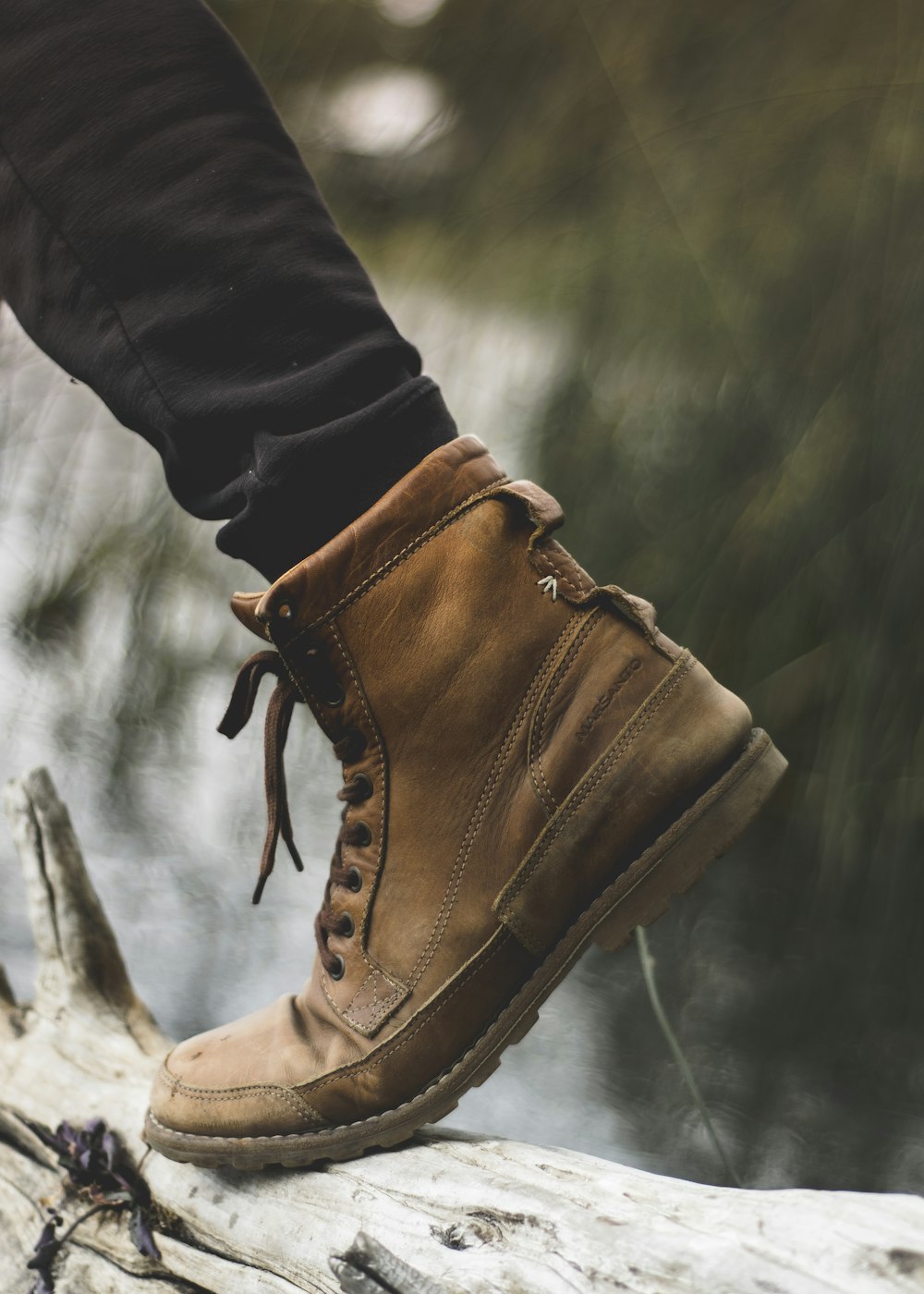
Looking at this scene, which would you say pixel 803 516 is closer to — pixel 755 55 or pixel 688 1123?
pixel 755 55

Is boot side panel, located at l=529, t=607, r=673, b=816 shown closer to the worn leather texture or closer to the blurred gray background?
the worn leather texture

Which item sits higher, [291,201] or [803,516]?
[291,201]

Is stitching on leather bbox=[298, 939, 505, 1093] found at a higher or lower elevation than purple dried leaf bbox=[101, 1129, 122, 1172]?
higher

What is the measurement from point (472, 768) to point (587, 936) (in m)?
0.14

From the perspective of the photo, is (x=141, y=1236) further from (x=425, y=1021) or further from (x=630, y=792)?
(x=630, y=792)

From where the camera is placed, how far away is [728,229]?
111 cm

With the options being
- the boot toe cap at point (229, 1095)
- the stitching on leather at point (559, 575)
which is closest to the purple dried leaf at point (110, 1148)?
the boot toe cap at point (229, 1095)

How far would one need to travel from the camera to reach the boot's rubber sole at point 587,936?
66cm

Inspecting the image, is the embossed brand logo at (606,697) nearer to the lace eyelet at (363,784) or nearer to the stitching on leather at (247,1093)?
the lace eyelet at (363,784)

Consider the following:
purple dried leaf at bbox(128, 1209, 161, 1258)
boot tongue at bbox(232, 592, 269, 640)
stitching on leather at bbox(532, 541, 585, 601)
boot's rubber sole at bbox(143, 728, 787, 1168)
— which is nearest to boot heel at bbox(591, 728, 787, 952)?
boot's rubber sole at bbox(143, 728, 787, 1168)

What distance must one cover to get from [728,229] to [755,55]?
0.18m

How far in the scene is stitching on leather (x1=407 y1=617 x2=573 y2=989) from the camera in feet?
2.15

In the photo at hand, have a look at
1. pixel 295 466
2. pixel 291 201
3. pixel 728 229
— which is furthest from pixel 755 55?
pixel 295 466

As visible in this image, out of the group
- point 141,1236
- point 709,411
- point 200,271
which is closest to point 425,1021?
point 141,1236
